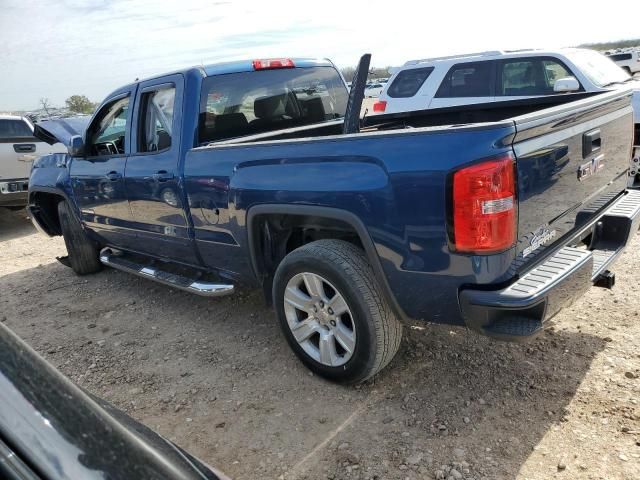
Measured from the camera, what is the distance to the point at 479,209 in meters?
2.39

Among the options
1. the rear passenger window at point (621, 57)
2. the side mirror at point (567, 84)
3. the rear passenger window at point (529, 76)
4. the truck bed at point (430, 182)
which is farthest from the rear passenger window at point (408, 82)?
the rear passenger window at point (621, 57)

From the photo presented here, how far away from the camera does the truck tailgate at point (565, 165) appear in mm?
2523

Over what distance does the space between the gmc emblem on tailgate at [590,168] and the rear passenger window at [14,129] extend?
8664 mm

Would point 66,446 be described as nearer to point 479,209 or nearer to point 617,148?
point 479,209

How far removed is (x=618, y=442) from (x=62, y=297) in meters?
4.84

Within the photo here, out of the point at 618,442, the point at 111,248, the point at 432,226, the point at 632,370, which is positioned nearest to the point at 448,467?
the point at 618,442

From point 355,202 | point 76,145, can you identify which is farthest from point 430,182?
point 76,145

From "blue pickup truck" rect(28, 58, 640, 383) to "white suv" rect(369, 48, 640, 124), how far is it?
3.14 meters

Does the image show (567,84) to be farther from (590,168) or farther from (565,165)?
(565,165)

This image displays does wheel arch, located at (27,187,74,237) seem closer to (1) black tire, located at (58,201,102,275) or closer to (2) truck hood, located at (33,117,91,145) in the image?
(1) black tire, located at (58,201,102,275)

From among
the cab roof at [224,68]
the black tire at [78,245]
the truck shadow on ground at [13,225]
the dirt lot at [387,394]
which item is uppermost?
the cab roof at [224,68]

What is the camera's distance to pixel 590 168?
10.2ft

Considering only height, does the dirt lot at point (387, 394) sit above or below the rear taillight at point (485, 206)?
below

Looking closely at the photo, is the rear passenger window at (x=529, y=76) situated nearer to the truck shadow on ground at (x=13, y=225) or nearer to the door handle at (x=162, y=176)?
the door handle at (x=162, y=176)
